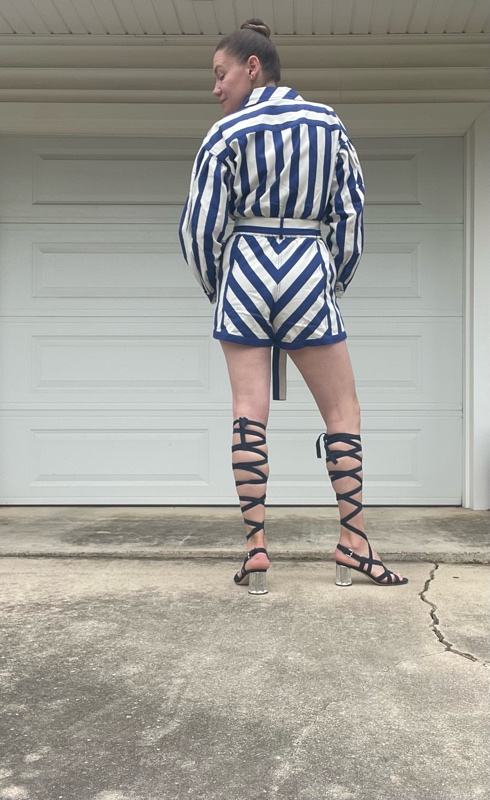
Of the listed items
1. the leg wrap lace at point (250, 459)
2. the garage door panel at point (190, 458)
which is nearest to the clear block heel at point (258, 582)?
the leg wrap lace at point (250, 459)

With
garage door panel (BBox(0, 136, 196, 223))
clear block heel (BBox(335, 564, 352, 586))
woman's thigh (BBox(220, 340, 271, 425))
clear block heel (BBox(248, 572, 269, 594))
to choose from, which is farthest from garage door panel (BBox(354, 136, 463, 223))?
clear block heel (BBox(248, 572, 269, 594))

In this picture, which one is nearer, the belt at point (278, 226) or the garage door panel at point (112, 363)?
the belt at point (278, 226)

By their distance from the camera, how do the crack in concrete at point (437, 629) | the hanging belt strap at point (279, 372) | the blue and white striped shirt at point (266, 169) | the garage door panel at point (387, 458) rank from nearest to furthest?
the crack in concrete at point (437, 629)
the blue and white striped shirt at point (266, 169)
the hanging belt strap at point (279, 372)
the garage door panel at point (387, 458)

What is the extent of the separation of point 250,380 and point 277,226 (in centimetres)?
45

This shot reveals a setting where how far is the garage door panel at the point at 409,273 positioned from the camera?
4.05m

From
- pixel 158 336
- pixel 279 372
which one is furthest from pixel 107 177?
pixel 279 372

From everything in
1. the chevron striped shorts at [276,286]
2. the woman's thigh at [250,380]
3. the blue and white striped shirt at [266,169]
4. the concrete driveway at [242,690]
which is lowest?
the concrete driveway at [242,690]

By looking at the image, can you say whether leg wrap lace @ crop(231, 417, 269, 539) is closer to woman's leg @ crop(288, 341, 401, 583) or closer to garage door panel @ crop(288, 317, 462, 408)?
woman's leg @ crop(288, 341, 401, 583)

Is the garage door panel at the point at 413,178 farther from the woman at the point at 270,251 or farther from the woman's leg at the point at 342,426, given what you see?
the woman's leg at the point at 342,426

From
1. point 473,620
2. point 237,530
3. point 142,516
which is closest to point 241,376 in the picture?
point 473,620

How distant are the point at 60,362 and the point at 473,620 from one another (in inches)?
A: 106

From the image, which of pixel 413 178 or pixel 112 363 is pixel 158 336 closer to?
pixel 112 363

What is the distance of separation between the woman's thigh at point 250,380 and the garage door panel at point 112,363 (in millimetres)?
1748

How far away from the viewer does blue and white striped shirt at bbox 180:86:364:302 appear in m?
2.20
